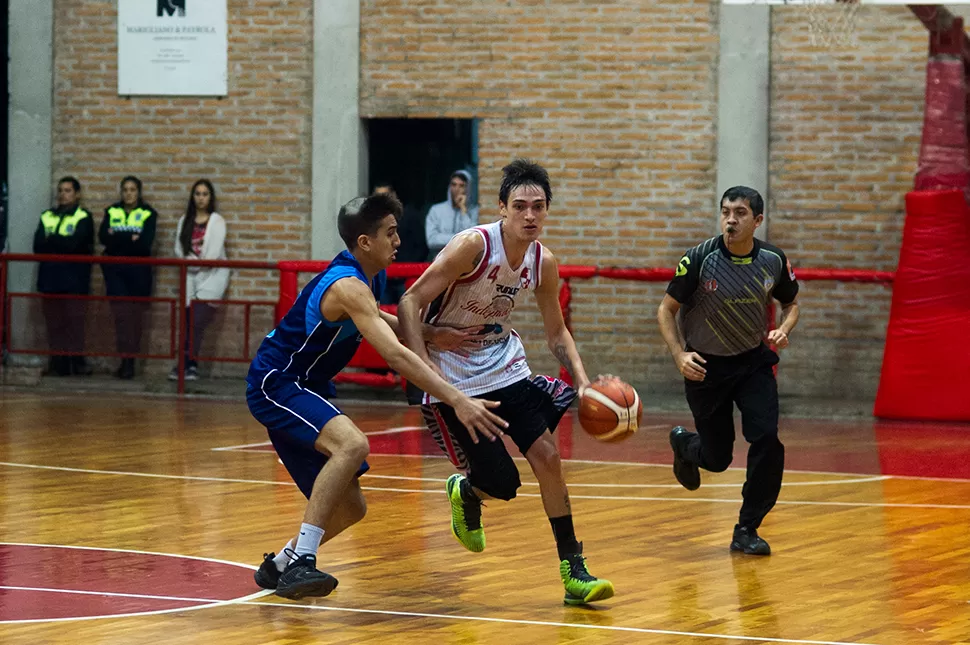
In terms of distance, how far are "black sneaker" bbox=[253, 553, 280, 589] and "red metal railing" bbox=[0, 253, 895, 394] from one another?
27.8 feet

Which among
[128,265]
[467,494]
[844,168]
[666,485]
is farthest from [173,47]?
[467,494]

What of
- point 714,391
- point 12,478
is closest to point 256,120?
point 12,478

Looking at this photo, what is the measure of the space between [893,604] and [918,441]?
21.9ft

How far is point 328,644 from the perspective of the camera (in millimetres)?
5867

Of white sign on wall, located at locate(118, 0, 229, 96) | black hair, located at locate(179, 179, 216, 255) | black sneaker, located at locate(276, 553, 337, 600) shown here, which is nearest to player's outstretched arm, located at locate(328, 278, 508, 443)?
black sneaker, located at locate(276, 553, 337, 600)

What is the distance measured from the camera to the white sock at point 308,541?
→ 21.7ft

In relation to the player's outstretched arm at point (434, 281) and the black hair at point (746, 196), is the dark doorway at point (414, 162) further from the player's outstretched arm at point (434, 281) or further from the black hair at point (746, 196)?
the player's outstretched arm at point (434, 281)

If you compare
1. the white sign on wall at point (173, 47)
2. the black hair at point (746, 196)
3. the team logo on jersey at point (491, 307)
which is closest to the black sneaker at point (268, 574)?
the team logo on jersey at point (491, 307)

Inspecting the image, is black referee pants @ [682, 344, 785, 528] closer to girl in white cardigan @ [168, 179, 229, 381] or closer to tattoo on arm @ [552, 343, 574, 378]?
tattoo on arm @ [552, 343, 574, 378]

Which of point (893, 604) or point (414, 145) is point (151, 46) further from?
point (893, 604)

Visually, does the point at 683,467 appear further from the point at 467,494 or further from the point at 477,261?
the point at 477,261

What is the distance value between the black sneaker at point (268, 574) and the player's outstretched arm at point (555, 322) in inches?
56.7

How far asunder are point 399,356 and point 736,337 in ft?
8.11

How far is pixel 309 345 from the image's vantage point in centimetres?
682
